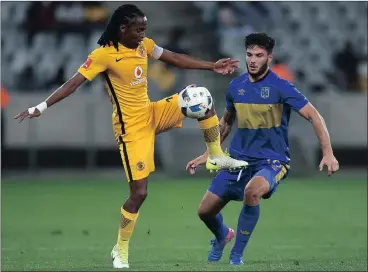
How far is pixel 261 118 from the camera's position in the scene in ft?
32.5

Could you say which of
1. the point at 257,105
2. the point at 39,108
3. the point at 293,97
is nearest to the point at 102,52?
the point at 39,108

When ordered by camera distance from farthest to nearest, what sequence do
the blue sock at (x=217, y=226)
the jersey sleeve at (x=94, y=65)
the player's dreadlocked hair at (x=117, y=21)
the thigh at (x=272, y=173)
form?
the blue sock at (x=217, y=226)
the thigh at (x=272, y=173)
the player's dreadlocked hair at (x=117, y=21)
the jersey sleeve at (x=94, y=65)

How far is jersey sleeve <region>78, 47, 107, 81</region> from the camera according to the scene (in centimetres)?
931

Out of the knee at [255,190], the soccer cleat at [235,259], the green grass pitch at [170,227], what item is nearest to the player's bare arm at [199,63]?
the knee at [255,190]

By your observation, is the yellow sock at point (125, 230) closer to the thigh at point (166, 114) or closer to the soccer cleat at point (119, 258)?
the soccer cleat at point (119, 258)

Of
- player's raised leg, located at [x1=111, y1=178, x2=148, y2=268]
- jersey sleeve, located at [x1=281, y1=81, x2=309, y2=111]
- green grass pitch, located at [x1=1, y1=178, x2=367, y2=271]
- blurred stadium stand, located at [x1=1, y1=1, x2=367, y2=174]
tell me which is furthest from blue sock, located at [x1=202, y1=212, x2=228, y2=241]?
blurred stadium stand, located at [x1=1, y1=1, x2=367, y2=174]

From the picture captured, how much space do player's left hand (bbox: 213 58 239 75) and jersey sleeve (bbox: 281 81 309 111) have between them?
52 centimetres

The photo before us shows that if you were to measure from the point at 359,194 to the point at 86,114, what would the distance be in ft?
20.7

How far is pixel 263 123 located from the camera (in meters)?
9.90

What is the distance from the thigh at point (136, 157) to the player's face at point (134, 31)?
87 centimetres

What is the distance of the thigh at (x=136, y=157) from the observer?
9.59 metres

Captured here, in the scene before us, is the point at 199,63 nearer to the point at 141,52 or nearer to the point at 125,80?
the point at 141,52

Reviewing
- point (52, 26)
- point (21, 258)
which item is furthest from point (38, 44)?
point (21, 258)

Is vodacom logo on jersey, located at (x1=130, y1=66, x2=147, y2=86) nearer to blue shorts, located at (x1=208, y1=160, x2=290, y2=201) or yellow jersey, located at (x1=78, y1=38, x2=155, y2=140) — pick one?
yellow jersey, located at (x1=78, y1=38, x2=155, y2=140)
